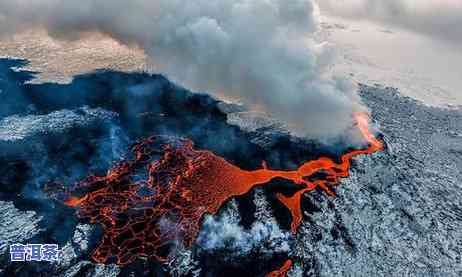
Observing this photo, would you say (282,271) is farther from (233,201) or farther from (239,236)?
(233,201)

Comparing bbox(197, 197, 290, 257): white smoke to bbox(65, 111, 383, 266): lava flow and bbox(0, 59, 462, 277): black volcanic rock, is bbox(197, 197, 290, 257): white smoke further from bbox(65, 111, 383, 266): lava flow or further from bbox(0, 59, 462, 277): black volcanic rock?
bbox(65, 111, 383, 266): lava flow

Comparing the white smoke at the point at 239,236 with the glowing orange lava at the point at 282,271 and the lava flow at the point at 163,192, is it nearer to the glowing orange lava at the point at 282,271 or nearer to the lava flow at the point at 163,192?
the lava flow at the point at 163,192

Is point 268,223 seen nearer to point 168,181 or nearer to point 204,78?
point 168,181

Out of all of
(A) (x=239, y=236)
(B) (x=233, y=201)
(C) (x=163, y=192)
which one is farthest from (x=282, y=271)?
(C) (x=163, y=192)

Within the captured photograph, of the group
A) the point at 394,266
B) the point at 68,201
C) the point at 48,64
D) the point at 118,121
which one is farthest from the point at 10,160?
the point at 394,266

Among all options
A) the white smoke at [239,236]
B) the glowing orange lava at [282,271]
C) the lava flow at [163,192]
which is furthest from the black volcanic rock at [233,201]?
the lava flow at [163,192]

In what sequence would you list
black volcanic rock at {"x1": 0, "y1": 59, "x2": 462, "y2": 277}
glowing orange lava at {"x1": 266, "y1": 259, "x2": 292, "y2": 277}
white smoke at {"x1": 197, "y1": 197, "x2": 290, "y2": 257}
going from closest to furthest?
glowing orange lava at {"x1": 266, "y1": 259, "x2": 292, "y2": 277} → black volcanic rock at {"x1": 0, "y1": 59, "x2": 462, "y2": 277} → white smoke at {"x1": 197, "y1": 197, "x2": 290, "y2": 257}

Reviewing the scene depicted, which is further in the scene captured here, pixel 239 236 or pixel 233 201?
pixel 233 201

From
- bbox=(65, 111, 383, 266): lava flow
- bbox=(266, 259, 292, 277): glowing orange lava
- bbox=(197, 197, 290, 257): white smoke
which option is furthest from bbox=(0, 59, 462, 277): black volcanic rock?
bbox=(65, 111, 383, 266): lava flow
